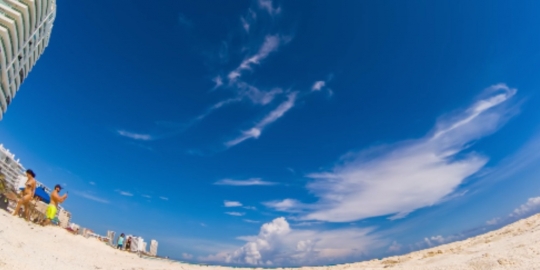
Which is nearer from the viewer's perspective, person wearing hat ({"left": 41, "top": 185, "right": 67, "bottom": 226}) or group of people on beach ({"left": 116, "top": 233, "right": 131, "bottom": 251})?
person wearing hat ({"left": 41, "top": 185, "right": 67, "bottom": 226})

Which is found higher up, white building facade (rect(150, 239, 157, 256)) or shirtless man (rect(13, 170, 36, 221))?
white building facade (rect(150, 239, 157, 256))

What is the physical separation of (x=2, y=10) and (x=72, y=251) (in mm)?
44984

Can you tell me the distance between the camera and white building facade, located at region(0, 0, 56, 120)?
3844 cm

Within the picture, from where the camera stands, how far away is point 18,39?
4369 cm

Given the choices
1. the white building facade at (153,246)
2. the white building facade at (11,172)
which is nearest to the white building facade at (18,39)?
the white building facade at (11,172)

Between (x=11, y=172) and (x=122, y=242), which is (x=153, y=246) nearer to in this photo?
(x=122, y=242)

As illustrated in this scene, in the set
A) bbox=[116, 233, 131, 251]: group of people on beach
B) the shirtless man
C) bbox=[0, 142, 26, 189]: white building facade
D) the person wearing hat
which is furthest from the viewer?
bbox=[0, 142, 26, 189]: white building facade

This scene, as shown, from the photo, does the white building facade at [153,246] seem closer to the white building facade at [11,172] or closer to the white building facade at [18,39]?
the white building facade at [11,172]

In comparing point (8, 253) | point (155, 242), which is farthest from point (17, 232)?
point (155, 242)

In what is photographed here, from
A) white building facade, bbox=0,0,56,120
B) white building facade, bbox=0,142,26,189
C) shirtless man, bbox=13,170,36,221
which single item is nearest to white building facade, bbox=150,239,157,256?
white building facade, bbox=0,142,26,189

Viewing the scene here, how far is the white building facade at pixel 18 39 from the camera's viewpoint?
126 ft

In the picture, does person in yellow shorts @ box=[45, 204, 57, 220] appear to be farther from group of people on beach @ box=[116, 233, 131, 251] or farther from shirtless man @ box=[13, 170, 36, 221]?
group of people on beach @ box=[116, 233, 131, 251]

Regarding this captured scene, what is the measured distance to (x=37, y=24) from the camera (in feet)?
171

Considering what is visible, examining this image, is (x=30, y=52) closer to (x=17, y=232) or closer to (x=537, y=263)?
(x=17, y=232)
